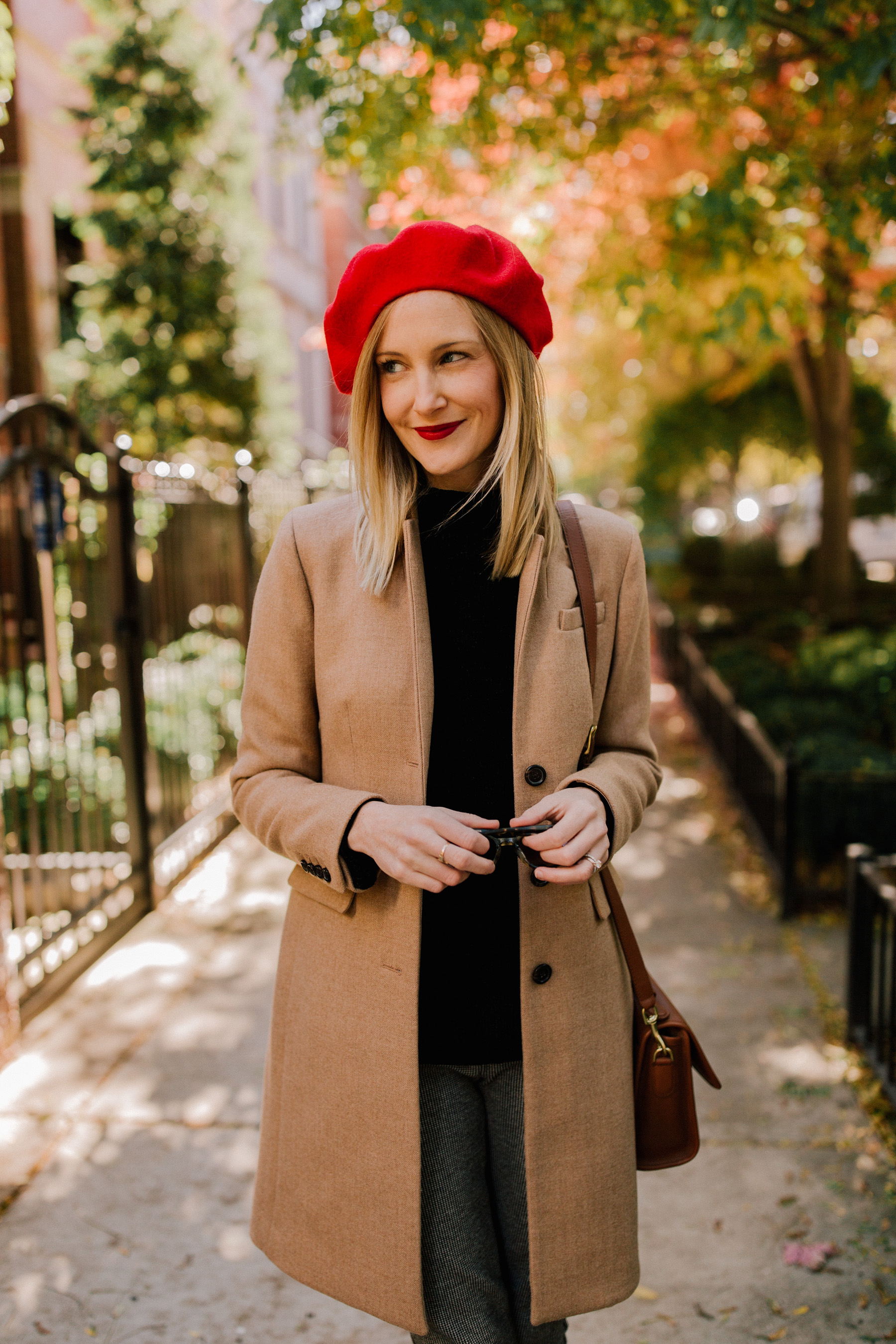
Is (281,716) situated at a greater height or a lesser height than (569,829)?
greater

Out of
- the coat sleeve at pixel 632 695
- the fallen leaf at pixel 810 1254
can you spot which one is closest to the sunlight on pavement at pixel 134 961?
the fallen leaf at pixel 810 1254

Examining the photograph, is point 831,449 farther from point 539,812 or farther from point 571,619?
point 539,812

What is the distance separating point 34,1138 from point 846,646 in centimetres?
720

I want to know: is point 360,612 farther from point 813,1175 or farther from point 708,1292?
point 813,1175

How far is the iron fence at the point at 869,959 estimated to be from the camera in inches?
151

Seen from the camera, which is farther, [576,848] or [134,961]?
[134,961]

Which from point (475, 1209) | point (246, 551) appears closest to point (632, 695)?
point (475, 1209)

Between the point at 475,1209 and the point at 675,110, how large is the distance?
6.79 metres

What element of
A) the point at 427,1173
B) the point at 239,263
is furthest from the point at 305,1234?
the point at 239,263

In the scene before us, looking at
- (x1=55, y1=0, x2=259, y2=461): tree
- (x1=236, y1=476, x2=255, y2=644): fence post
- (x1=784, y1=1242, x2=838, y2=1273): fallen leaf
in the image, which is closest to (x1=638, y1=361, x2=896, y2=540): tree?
(x1=55, y1=0, x2=259, y2=461): tree

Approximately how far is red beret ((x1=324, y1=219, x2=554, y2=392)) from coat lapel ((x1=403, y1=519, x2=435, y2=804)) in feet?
1.10

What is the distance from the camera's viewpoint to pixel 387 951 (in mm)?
1798

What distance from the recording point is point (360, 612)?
185 centimetres

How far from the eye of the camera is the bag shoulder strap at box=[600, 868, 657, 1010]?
77.4 inches
